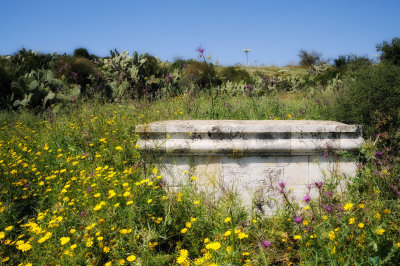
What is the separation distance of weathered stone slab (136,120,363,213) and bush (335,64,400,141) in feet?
3.74

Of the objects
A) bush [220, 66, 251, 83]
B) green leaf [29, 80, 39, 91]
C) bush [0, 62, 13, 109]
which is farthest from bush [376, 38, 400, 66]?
bush [0, 62, 13, 109]

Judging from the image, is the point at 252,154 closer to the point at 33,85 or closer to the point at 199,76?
the point at 33,85

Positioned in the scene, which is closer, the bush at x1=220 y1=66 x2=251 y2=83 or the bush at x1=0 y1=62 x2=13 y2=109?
the bush at x1=0 y1=62 x2=13 y2=109

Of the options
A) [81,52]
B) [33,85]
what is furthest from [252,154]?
[81,52]

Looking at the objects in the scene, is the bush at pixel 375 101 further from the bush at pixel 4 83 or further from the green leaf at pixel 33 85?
the bush at pixel 4 83

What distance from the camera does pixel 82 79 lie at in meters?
11.7

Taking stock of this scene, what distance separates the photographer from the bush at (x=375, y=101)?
3.82 metres

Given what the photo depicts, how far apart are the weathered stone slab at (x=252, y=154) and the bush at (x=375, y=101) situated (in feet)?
3.74

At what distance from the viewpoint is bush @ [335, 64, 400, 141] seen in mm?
3818

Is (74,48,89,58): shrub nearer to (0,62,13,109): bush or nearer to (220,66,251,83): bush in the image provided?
(220,66,251,83): bush

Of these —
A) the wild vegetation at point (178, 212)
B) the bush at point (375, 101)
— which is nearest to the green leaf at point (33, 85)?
the wild vegetation at point (178, 212)

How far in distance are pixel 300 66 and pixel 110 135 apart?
36.9 meters

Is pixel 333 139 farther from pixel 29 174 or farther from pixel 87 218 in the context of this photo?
pixel 29 174

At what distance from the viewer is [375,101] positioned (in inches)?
158
